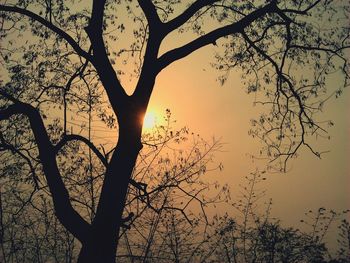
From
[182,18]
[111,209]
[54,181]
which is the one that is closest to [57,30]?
[182,18]

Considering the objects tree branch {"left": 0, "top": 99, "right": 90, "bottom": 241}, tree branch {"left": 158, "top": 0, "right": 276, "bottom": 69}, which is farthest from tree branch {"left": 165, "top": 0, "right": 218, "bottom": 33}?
tree branch {"left": 0, "top": 99, "right": 90, "bottom": 241}

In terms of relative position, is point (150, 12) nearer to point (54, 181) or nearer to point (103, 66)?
point (103, 66)

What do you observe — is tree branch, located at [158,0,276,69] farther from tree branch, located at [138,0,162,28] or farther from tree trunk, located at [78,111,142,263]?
tree trunk, located at [78,111,142,263]

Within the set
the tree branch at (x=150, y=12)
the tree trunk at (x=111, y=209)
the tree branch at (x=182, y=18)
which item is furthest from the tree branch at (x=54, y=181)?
the tree branch at (x=182, y=18)

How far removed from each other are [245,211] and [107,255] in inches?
168

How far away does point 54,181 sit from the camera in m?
7.62

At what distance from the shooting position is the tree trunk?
23.1 feet

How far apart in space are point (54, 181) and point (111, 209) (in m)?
1.29

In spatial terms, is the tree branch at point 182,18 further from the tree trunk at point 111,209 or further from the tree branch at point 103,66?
the tree trunk at point 111,209

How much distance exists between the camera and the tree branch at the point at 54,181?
7.36 meters

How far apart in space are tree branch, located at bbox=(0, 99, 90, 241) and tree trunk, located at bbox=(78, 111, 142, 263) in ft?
0.94

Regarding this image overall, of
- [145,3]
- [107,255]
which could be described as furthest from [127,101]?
[107,255]

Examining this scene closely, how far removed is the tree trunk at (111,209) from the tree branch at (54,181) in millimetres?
286

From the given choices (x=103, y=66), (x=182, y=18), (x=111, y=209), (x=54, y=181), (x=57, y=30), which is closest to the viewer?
(x=111, y=209)
